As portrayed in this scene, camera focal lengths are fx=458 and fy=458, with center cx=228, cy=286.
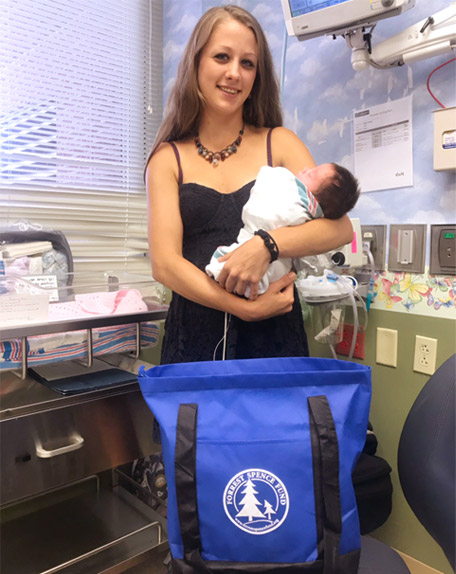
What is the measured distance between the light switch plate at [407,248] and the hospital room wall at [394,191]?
23 millimetres

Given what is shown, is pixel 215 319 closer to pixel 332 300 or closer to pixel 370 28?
pixel 332 300

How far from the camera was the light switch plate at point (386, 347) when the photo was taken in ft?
4.77

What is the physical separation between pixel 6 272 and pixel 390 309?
1.18 m

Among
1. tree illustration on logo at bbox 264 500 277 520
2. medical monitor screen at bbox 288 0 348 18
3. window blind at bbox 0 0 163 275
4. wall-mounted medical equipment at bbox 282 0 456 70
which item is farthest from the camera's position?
window blind at bbox 0 0 163 275

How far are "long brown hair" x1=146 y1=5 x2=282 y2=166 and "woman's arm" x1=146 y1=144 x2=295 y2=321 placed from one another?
0.27 ft

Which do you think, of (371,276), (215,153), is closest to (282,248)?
(215,153)

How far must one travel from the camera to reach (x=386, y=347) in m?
1.47

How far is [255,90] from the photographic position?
1.17 metres

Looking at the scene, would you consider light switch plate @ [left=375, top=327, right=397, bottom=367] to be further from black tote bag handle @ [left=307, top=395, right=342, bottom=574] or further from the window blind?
the window blind

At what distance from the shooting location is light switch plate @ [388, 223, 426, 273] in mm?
1383

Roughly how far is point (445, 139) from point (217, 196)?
69 centimetres

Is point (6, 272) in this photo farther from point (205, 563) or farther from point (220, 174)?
point (205, 563)

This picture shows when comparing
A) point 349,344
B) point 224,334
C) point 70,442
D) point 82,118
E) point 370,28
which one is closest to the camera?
point 224,334

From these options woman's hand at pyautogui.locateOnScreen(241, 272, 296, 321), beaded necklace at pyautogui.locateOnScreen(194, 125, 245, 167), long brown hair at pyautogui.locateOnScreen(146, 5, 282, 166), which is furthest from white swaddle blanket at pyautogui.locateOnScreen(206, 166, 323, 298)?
long brown hair at pyautogui.locateOnScreen(146, 5, 282, 166)
